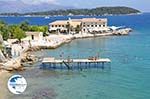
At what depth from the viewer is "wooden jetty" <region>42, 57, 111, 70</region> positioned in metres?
49.9

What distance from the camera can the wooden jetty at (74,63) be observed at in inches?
1964

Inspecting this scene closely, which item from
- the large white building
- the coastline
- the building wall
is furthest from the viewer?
the building wall

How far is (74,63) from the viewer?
51281mm

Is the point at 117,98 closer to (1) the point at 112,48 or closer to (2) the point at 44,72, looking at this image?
(2) the point at 44,72

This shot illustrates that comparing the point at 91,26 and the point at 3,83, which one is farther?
the point at 91,26

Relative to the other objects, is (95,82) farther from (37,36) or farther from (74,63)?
(37,36)

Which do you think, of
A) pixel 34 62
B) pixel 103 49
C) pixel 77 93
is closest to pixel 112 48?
pixel 103 49

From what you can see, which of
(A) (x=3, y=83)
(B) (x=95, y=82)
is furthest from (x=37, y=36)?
(B) (x=95, y=82)

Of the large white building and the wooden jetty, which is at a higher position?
the wooden jetty

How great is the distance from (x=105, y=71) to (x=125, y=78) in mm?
4842

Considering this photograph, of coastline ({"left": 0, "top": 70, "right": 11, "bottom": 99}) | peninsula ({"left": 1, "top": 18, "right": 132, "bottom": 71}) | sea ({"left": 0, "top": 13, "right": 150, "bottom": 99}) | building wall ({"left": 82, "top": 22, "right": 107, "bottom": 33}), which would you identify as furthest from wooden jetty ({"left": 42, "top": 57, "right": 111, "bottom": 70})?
building wall ({"left": 82, "top": 22, "right": 107, "bottom": 33})

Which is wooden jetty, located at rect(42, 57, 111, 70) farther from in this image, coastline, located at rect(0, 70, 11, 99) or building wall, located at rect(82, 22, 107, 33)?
building wall, located at rect(82, 22, 107, 33)

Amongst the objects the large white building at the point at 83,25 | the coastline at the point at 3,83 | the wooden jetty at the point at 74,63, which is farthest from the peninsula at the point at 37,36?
the wooden jetty at the point at 74,63

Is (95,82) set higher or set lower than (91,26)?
higher
